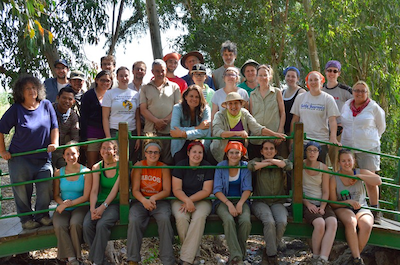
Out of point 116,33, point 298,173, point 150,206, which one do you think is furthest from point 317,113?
point 116,33

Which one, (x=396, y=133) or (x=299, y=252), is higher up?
(x=396, y=133)

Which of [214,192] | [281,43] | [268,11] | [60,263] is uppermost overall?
[268,11]

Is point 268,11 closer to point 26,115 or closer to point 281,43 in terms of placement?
point 281,43

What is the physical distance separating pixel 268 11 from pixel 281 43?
1.16 metres

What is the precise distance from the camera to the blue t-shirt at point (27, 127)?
16.8ft

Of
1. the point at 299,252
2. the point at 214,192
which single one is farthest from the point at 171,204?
the point at 299,252

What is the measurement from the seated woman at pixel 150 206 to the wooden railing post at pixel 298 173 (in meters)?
1.45

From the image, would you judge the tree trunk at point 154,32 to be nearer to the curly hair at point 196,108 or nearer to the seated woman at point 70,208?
the curly hair at point 196,108

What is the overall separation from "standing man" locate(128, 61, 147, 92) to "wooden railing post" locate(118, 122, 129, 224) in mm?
1366

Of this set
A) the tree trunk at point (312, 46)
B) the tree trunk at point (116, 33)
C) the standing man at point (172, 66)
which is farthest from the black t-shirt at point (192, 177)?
the tree trunk at point (116, 33)

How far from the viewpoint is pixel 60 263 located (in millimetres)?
7543

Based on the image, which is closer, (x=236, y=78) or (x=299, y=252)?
(x=236, y=78)

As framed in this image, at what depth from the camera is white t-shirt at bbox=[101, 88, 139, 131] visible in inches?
233

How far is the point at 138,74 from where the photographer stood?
21.0 feet
